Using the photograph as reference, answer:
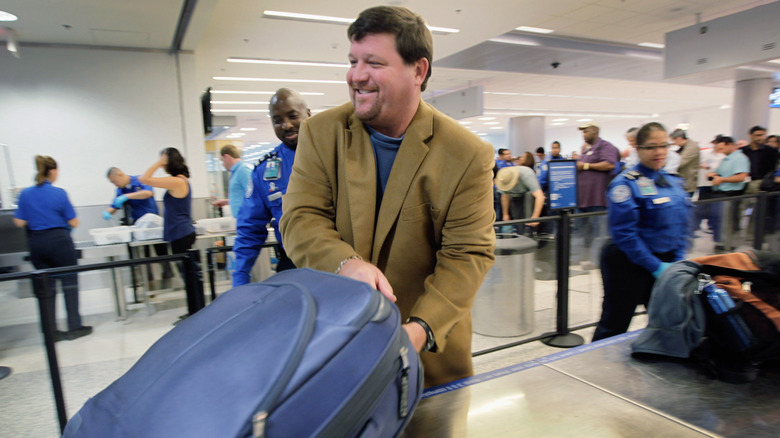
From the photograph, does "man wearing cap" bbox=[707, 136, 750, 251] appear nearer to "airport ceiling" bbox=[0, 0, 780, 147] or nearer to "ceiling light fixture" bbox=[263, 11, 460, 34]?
"airport ceiling" bbox=[0, 0, 780, 147]

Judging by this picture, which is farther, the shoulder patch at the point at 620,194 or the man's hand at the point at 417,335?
the shoulder patch at the point at 620,194

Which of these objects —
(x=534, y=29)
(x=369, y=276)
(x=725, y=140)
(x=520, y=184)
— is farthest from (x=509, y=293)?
(x=534, y=29)

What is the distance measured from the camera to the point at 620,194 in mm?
2758

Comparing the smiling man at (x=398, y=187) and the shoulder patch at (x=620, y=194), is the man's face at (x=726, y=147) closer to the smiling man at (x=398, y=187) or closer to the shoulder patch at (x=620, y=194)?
the shoulder patch at (x=620, y=194)

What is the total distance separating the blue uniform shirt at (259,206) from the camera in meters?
2.22

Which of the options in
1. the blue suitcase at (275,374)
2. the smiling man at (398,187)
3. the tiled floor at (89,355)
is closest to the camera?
the blue suitcase at (275,374)

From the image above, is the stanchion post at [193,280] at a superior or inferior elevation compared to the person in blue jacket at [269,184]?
inferior

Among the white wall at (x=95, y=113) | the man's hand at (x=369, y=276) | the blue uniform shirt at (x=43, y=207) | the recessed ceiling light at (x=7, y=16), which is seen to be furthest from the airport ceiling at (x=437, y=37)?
the man's hand at (x=369, y=276)

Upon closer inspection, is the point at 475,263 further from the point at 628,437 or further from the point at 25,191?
the point at 25,191

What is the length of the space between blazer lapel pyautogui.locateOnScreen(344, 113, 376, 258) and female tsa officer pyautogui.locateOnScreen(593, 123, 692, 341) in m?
2.03

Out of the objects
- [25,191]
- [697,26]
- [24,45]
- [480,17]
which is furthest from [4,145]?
[697,26]

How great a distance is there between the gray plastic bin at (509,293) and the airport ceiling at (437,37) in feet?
14.3

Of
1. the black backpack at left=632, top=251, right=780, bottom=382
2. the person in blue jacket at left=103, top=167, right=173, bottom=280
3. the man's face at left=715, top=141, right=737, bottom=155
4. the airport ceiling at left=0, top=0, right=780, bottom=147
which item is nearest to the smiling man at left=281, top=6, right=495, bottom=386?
the black backpack at left=632, top=251, right=780, bottom=382

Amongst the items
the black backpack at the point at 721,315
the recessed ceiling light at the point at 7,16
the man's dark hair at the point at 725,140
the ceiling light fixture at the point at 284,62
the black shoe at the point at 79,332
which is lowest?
the black shoe at the point at 79,332
